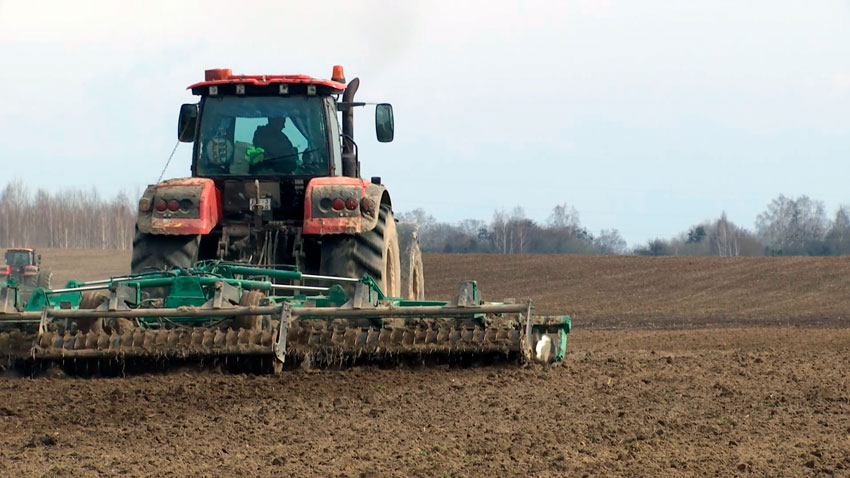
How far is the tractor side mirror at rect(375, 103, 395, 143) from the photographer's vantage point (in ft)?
31.2

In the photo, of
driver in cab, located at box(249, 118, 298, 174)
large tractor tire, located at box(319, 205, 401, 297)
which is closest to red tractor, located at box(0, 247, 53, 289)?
driver in cab, located at box(249, 118, 298, 174)

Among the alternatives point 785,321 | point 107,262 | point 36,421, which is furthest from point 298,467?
point 107,262

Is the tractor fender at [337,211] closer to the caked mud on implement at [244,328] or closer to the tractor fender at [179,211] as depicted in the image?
the caked mud on implement at [244,328]

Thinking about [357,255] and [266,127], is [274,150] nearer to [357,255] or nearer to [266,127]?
[266,127]

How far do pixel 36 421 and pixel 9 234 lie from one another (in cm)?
7665

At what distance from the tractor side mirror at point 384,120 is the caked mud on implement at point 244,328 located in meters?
1.78

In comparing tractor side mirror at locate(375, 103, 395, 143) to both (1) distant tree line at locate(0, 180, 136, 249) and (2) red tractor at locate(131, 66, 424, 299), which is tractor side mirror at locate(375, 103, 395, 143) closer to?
(2) red tractor at locate(131, 66, 424, 299)

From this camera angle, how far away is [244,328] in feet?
25.3

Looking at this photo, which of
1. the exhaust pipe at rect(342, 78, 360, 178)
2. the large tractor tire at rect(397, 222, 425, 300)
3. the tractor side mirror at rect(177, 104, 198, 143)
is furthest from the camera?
Result: the large tractor tire at rect(397, 222, 425, 300)

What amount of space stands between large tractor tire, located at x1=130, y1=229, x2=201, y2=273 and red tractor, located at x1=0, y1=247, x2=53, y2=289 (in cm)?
1659

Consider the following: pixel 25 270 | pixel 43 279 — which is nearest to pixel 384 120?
pixel 43 279

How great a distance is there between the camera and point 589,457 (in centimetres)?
520

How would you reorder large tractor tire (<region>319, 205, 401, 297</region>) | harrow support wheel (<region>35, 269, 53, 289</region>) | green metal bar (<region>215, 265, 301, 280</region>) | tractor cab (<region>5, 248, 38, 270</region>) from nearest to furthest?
green metal bar (<region>215, 265, 301, 280</region>) → large tractor tire (<region>319, 205, 401, 297</region>) → harrow support wheel (<region>35, 269, 53, 289</region>) → tractor cab (<region>5, 248, 38, 270</region>)

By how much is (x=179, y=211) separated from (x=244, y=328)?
147 centimetres
